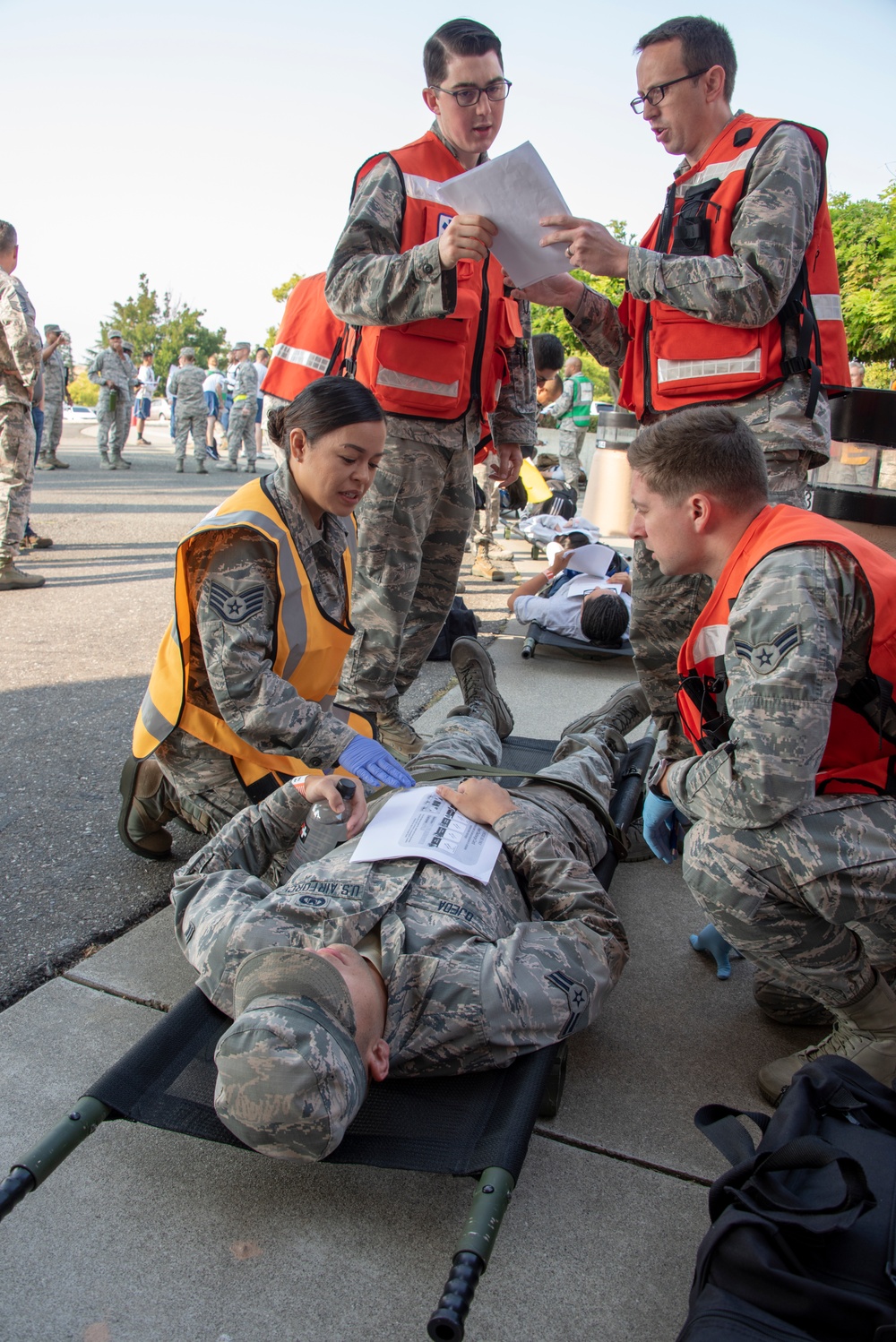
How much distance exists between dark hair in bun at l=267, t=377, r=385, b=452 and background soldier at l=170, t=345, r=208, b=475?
11.8 metres

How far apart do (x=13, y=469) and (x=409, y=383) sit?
4036mm

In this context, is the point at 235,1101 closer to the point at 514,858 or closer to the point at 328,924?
the point at 328,924

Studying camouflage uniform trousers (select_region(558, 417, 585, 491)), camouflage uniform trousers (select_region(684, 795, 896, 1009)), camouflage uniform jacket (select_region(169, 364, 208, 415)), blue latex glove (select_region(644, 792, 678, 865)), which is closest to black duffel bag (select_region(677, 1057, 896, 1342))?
camouflage uniform trousers (select_region(684, 795, 896, 1009))

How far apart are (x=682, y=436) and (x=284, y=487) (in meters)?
1.12

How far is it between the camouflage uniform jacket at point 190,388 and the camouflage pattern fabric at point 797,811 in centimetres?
1330

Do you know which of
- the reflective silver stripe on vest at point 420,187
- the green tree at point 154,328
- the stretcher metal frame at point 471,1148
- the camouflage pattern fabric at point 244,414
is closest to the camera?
the stretcher metal frame at point 471,1148

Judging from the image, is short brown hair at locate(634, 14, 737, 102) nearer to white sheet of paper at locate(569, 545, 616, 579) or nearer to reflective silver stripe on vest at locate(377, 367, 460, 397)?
reflective silver stripe on vest at locate(377, 367, 460, 397)

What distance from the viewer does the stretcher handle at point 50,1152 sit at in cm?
147

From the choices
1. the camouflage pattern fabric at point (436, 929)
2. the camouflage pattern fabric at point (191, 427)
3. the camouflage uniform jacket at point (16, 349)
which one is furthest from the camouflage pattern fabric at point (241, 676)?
the camouflage pattern fabric at point (191, 427)

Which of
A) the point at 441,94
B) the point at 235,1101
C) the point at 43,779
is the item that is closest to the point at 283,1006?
the point at 235,1101

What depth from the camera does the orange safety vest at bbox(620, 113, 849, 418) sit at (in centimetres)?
272

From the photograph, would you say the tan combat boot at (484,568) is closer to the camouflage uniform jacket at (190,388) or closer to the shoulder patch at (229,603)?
the shoulder patch at (229,603)

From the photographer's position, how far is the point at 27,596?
621 centimetres

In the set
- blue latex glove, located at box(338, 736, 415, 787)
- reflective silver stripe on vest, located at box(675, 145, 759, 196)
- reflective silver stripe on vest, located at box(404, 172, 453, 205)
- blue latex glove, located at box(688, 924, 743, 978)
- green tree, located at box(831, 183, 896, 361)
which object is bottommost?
blue latex glove, located at box(688, 924, 743, 978)
